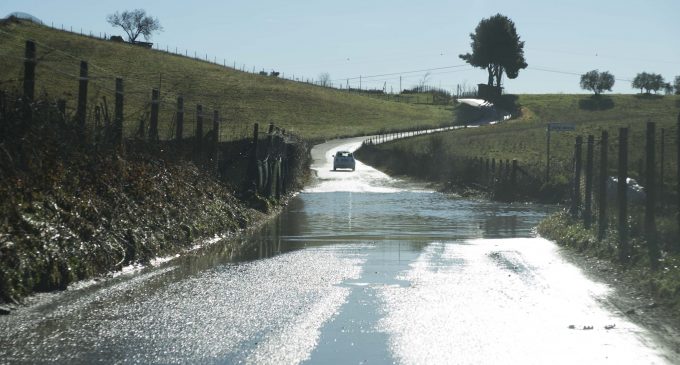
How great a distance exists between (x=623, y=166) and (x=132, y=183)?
8339 mm

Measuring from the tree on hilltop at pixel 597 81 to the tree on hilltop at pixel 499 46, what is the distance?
10336 mm

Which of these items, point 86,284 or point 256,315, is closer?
point 256,315

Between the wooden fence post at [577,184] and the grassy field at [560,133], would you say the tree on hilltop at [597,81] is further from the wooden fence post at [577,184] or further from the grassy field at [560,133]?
the wooden fence post at [577,184]

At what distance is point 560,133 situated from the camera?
3174 inches

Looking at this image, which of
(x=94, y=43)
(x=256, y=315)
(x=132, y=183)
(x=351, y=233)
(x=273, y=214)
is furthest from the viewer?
(x=94, y=43)

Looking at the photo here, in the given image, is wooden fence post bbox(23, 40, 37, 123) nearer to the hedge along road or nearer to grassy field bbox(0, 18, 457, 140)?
the hedge along road

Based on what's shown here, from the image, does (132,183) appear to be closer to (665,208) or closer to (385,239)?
(385,239)

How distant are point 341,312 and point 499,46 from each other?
127454mm

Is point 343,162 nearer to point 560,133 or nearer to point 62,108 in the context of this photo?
point 560,133

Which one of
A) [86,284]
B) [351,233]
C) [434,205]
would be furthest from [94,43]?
[86,284]

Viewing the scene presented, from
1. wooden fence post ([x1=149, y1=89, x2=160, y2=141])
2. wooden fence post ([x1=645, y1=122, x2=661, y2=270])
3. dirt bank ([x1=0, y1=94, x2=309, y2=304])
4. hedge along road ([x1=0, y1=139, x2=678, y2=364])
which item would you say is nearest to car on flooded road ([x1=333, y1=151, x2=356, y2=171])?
wooden fence post ([x1=149, y1=89, x2=160, y2=141])

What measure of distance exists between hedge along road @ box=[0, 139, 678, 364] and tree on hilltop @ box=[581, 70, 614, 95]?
12440cm

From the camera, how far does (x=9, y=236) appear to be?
11422 millimetres

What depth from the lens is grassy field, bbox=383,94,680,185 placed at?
42688mm
